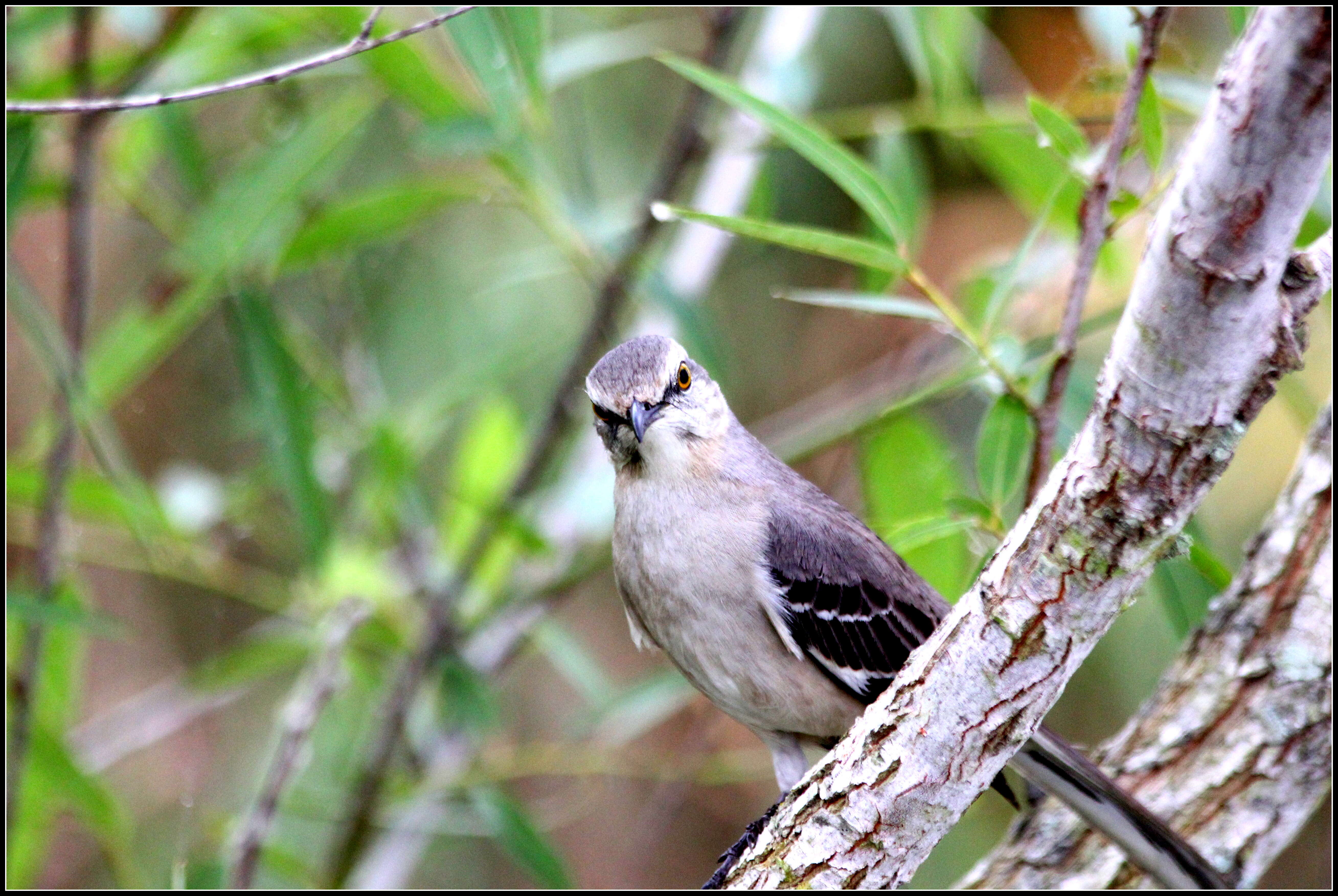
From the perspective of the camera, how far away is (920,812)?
2.82 metres

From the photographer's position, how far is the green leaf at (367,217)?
475cm

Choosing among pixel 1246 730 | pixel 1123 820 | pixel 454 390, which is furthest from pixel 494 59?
pixel 1246 730

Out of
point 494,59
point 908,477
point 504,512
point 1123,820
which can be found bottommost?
point 1123,820

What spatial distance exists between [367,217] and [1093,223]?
9.08 ft

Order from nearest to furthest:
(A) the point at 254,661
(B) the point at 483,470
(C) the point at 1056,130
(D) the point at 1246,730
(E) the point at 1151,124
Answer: (E) the point at 1151,124
(C) the point at 1056,130
(D) the point at 1246,730
(A) the point at 254,661
(B) the point at 483,470

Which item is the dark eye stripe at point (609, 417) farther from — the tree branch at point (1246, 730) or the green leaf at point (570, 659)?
the tree branch at point (1246, 730)

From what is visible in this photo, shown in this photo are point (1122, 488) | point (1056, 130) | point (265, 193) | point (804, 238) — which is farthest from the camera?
point (265, 193)

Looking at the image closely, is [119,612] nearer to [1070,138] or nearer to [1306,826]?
[1070,138]

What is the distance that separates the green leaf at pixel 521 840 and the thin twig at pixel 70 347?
1678 millimetres

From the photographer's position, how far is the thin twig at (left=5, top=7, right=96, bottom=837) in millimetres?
4355

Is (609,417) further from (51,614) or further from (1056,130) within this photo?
(51,614)

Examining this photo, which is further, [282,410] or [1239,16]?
[282,410]

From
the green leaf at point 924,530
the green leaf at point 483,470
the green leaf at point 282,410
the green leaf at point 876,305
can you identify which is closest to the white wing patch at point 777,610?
the green leaf at point 924,530

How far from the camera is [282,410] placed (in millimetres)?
4555
